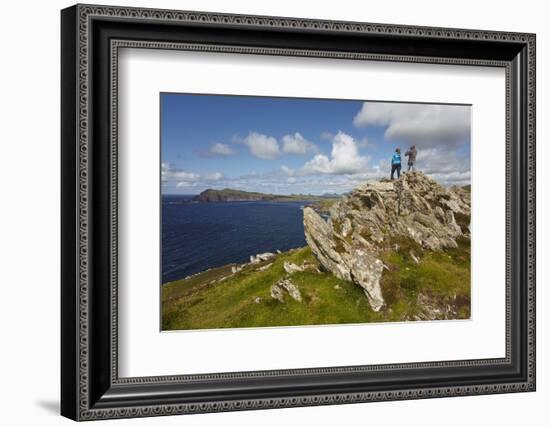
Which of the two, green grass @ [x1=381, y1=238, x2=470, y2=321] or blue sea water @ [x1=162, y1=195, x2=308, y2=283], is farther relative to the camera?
green grass @ [x1=381, y1=238, x2=470, y2=321]

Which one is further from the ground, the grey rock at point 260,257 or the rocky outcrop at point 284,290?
the grey rock at point 260,257

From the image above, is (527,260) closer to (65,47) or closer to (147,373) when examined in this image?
(147,373)

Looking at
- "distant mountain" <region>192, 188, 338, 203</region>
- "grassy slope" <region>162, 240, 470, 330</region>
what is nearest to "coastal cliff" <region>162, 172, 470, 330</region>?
"grassy slope" <region>162, 240, 470, 330</region>

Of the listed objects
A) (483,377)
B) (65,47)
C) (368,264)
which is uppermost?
(65,47)

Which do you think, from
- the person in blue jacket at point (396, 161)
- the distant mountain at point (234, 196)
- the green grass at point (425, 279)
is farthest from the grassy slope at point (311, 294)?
the person in blue jacket at point (396, 161)

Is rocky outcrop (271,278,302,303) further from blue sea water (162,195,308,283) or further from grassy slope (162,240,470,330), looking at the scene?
Answer: blue sea water (162,195,308,283)

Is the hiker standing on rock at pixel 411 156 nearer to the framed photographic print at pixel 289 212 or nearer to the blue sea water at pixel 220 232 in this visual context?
the framed photographic print at pixel 289 212

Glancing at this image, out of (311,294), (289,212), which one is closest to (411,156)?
(289,212)

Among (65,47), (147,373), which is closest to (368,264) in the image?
(147,373)
